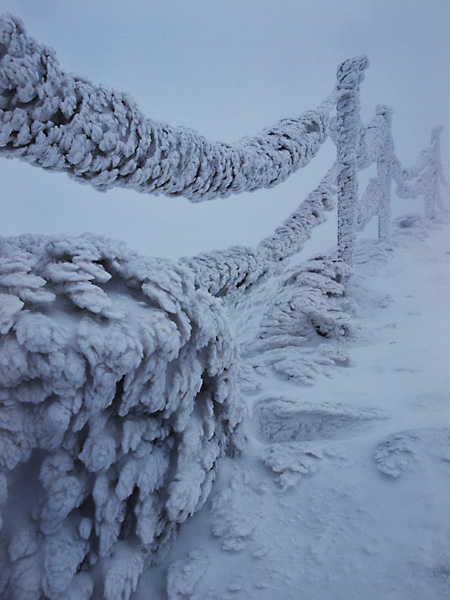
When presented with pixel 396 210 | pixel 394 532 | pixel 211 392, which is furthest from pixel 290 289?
pixel 396 210

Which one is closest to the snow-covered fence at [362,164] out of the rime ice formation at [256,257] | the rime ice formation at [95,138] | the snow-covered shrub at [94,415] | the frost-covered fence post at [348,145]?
the frost-covered fence post at [348,145]

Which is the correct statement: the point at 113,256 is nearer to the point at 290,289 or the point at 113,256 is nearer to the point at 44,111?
the point at 44,111

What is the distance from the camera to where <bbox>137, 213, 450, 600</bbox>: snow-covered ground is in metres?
0.43

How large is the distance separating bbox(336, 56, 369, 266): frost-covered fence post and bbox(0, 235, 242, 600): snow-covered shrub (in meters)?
2.46

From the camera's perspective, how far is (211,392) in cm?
62

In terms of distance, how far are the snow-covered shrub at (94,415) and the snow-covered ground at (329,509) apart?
2.4 inches

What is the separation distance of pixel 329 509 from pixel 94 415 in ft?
1.19

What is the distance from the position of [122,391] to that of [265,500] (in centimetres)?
29

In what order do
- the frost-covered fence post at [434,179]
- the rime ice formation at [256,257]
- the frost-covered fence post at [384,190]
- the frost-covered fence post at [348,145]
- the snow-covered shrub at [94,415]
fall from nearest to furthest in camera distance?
the snow-covered shrub at [94,415]
the rime ice formation at [256,257]
the frost-covered fence post at [348,145]
the frost-covered fence post at [384,190]
the frost-covered fence post at [434,179]

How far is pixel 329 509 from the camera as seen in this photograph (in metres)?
0.53

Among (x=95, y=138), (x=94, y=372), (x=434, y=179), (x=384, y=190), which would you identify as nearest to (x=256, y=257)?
(x=95, y=138)

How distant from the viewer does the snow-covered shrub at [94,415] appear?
0.40 metres

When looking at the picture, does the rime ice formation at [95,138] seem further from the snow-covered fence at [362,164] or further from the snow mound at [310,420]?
the snow-covered fence at [362,164]

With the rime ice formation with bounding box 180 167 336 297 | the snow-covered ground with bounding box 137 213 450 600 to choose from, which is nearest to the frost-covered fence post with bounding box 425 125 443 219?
the rime ice formation with bounding box 180 167 336 297
